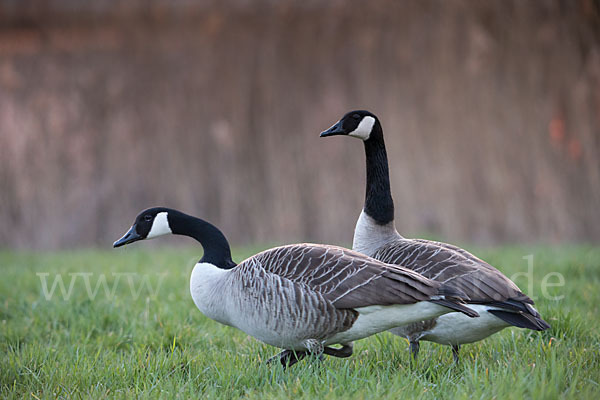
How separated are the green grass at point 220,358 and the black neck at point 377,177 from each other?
3.59ft

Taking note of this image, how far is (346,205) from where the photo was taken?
1273 cm

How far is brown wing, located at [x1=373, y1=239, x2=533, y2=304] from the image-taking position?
378cm

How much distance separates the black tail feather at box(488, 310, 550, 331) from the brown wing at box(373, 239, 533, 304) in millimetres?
92

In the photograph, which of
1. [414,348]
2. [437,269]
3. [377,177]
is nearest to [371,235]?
[377,177]

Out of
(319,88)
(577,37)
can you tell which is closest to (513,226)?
(577,37)

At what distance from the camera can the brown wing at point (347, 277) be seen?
3574mm

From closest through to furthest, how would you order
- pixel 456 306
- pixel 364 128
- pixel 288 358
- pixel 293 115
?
pixel 456 306 → pixel 288 358 → pixel 364 128 → pixel 293 115

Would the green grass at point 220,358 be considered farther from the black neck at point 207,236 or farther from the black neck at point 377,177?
the black neck at point 377,177

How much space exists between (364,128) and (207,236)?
161 cm

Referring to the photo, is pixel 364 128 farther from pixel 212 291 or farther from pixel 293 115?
pixel 293 115

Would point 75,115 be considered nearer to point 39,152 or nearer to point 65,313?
point 39,152

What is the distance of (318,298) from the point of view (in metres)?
3.68


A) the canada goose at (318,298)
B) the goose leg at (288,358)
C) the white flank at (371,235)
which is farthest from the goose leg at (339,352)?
the white flank at (371,235)

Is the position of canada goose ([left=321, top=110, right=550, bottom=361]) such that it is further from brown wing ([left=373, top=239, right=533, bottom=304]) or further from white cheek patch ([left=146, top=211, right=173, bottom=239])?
white cheek patch ([left=146, top=211, right=173, bottom=239])
